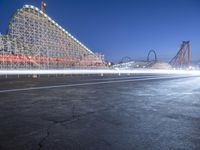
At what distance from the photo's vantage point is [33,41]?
42531 mm

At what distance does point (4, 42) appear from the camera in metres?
42.0

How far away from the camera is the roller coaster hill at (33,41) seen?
135 ft

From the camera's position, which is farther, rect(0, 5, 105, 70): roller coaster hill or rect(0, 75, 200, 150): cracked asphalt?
rect(0, 5, 105, 70): roller coaster hill

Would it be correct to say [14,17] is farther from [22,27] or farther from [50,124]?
[50,124]

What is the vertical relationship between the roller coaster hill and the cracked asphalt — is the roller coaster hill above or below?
above

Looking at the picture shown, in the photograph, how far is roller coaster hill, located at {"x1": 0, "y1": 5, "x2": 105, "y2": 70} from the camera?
4106cm

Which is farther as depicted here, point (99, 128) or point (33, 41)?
point (33, 41)

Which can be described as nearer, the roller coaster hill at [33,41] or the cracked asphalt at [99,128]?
the cracked asphalt at [99,128]

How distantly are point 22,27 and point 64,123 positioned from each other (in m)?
40.9

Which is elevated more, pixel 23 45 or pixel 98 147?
pixel 23 45

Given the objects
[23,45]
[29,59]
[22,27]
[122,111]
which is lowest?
[122,111]

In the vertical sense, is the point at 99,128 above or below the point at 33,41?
below

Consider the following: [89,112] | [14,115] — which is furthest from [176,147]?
[14,115]

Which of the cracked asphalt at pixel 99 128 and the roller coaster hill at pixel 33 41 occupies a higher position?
the roller coaster hill at pixel 33 41
